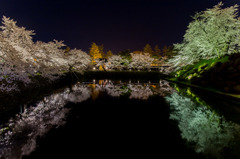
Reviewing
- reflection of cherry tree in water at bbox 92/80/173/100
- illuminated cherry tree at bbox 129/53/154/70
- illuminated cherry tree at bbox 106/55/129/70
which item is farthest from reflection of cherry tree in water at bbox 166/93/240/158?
illuminated cherry tree at bbox 106/55/129/70

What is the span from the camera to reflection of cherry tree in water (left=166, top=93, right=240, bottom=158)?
3564mm

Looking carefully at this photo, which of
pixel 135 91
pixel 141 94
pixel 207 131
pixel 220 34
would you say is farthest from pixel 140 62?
pixel 207 131

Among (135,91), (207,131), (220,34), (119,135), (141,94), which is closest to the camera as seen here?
(119,135)

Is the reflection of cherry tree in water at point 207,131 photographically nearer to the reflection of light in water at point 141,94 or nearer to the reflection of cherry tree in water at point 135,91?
the reflection of light in water at point 141,94

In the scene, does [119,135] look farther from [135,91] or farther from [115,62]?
[115,62]

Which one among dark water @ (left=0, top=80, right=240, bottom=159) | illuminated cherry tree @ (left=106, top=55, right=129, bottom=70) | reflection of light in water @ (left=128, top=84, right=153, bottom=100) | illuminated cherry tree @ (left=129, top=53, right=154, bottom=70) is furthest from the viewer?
illuminated cherry tree @ (left=106, top=55, right=129, bottom=70)

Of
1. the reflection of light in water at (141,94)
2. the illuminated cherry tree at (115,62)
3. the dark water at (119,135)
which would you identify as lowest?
the dark water at (119,135)

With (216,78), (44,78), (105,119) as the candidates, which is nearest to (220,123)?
(105,119)

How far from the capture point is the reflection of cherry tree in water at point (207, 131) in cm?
356

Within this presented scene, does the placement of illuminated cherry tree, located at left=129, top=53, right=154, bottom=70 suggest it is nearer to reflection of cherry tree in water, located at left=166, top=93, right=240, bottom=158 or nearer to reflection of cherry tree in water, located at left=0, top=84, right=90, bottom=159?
reflection of cherry tree in water, located at left=166, top=93, right=240, bottom=158

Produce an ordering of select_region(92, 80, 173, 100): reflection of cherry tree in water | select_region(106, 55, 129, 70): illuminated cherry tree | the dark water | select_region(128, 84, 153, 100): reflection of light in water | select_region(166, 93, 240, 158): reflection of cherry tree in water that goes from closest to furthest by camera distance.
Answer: the dark water
select_region(166, 93, 240, 158): reflection of cherry tree in water
select_region(128, 84, 153, 100): reflection of light in water
select_region(92, 80, 173, 100): reflection of cherry tree in water
select_region(106, 55, 129, 70): illuminated cherry tree

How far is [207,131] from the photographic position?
14.8ft

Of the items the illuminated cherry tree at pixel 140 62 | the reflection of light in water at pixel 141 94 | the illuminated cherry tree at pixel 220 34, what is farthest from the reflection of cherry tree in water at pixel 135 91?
the illuminated cherry tree at pixel 140 62

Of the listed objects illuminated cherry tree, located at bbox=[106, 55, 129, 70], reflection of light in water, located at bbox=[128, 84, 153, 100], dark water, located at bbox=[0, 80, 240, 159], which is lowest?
dark water, located at bbox=[0, 80, 240, 159]
